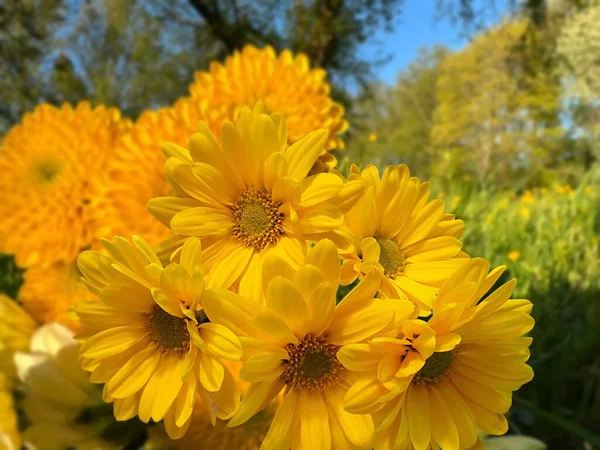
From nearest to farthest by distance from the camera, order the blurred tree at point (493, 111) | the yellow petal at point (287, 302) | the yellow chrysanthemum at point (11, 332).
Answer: the yellow petal at point (287, 302) < the yellow chrysanthemum at point (11, 332) < the blurred tree at point (493, 111)

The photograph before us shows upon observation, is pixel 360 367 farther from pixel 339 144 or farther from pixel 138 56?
pixel 138 56

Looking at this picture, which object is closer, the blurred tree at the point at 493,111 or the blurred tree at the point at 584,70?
the blurred tree at the point at 584,70

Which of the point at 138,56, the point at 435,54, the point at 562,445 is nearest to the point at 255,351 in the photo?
the point at 562,445

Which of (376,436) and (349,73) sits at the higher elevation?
(349,73)

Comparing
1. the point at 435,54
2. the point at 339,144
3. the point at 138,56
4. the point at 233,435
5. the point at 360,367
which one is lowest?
the point at 233,435

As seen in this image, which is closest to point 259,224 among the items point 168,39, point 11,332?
point 11,332

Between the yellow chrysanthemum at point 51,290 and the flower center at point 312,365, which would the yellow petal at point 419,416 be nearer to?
the flower center at point 312,365

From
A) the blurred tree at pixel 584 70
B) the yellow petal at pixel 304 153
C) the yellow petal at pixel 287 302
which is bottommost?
the yellow petal at pixel 287 302

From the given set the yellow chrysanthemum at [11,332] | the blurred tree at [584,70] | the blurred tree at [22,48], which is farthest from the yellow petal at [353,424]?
the blurred tree at [584,70]
